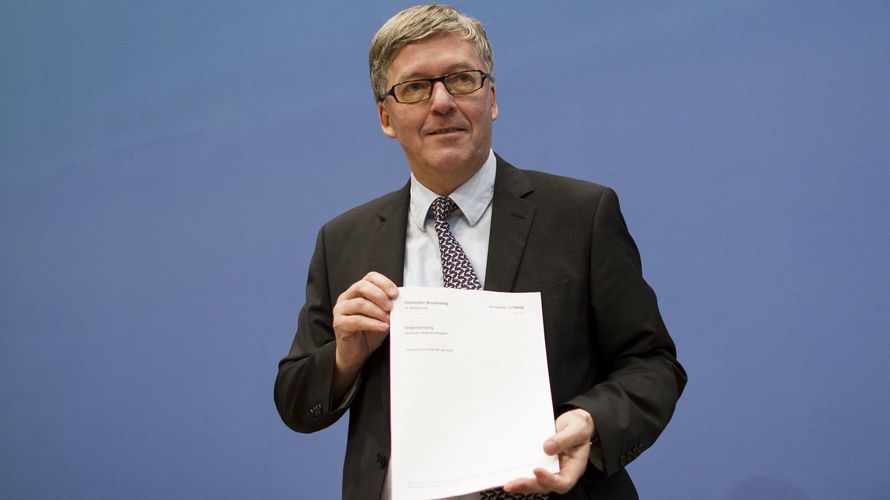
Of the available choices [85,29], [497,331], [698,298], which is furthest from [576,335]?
[85,29]

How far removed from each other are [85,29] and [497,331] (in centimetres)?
211

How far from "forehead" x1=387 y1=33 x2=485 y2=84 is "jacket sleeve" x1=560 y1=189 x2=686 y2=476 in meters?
0.31

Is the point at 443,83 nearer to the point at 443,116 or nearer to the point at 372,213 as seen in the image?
the point at 443,116

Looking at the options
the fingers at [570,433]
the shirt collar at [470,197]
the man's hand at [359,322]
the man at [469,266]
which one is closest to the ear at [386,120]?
the man at [469,266]

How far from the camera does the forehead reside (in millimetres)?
1147

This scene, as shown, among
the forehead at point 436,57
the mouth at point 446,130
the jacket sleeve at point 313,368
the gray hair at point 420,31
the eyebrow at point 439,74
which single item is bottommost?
the jacket sleeve at point 313,368

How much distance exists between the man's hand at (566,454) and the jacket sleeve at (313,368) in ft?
1.12

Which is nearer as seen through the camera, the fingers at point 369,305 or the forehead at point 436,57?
the fingers at point 369,305

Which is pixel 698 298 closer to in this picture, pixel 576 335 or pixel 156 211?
pixel 576 335

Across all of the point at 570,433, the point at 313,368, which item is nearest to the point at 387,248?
the point at 313,368

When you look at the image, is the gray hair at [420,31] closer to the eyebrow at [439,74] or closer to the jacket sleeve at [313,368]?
the eyebrow at [439,74]

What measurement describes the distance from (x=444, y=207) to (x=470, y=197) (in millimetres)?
45

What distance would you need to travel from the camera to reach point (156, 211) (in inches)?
90.8

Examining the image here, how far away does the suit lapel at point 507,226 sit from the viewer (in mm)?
1082
